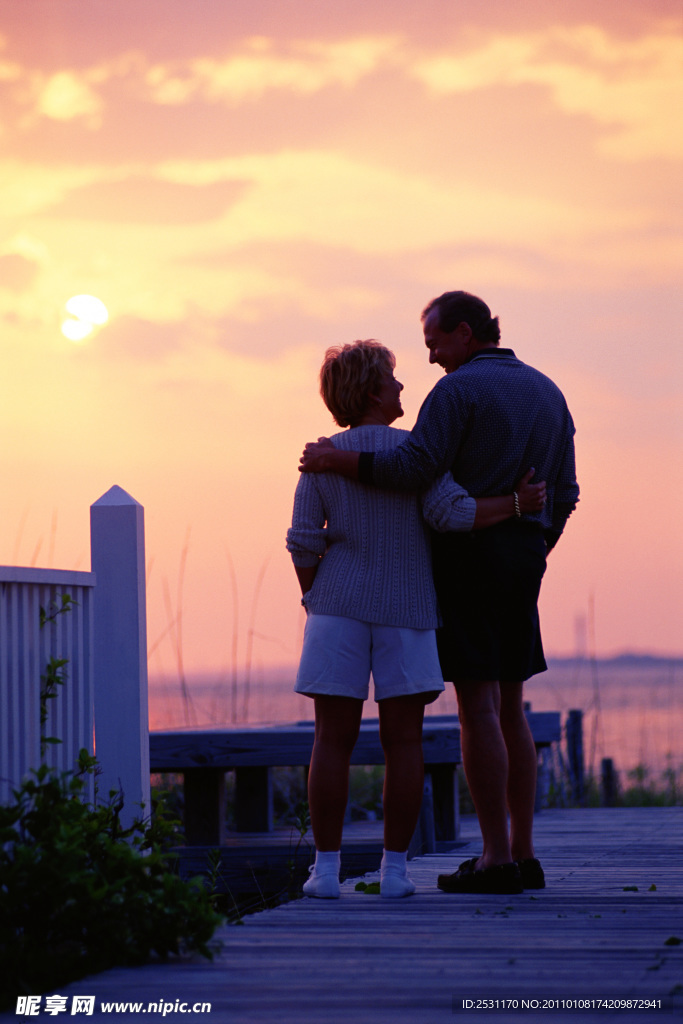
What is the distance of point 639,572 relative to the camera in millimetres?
14234

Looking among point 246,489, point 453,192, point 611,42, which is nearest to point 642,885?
point 246,489

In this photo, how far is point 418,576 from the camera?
10.9ft

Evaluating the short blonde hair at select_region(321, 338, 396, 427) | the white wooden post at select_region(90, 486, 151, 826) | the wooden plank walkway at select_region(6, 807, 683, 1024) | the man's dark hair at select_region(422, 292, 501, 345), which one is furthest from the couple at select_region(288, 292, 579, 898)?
the white wooden post at select_region(90, 486, 151, 826)

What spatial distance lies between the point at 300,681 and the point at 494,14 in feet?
22.4

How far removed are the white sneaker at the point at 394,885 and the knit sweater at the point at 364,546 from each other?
72cm

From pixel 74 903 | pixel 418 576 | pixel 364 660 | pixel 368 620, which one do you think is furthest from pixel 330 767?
pixel 74 903

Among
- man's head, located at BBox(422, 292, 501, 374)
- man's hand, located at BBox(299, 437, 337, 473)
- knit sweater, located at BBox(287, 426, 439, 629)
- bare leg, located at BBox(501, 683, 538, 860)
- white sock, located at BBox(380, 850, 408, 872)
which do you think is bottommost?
white sock, located at BBox(380, 850, 408, 872)

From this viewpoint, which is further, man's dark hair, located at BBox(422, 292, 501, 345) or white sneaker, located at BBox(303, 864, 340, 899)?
man's dark hair, located at BBox(422, 292, 501, 345)

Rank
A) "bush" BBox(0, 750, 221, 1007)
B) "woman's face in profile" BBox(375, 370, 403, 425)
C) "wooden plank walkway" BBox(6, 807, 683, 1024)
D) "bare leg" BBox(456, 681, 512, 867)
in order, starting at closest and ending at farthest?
"wooden plank walkway" BBox(6, 807, 683, 1024) < "bush" BBox(0, 750, 221, 1007) < "bare leg" BBox(456, 681, 512, 867) < "woman's face in profile" BBox(375, 370, 403, 425)

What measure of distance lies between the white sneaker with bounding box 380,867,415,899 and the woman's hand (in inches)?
43.9

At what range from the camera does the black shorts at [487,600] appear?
3.36m

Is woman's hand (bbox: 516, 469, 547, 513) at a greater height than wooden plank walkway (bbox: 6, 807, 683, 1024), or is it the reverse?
woman's hand (bbox: 516, 469, 547, 513)

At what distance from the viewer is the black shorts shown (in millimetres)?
3359

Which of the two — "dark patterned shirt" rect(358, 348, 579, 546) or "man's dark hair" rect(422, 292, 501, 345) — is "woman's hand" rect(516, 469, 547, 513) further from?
"man's dark hair" rect(422, 292, 501, 345)
